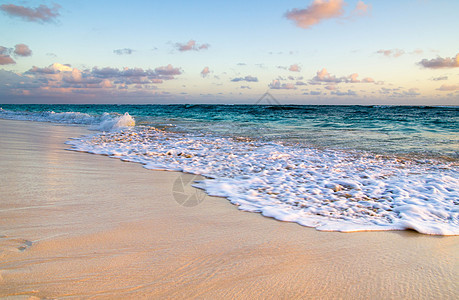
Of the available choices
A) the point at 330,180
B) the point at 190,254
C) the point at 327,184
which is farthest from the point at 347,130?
the point at 190,254

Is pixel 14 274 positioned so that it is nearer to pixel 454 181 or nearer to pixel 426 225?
pixel 426 225

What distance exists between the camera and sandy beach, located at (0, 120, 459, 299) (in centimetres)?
182

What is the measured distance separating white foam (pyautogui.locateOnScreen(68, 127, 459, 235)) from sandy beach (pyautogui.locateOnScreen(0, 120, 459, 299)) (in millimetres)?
322

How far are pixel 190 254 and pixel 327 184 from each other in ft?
9.59

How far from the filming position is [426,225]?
3.01 metres

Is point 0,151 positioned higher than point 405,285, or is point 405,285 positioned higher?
point 0,151

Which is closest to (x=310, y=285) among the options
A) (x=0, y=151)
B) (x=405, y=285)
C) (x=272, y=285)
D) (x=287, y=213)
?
(x=272, y=285)

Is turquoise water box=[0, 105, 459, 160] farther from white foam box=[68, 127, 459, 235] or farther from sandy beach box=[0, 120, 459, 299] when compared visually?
sandy beach box=[0, 120, 459, 299]

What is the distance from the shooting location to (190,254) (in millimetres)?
2246

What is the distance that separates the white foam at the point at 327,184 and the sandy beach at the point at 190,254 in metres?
0.32

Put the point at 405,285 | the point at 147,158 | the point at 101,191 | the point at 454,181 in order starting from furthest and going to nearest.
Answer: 1. the point at 147,158
2. the point at 454,181
3. the point at 101,191
4. the point at 405,285

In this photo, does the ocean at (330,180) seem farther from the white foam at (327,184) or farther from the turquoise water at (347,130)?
the turquoise water at (347,130)

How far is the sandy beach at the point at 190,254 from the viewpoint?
182cm

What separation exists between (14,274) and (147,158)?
471 centimetres
